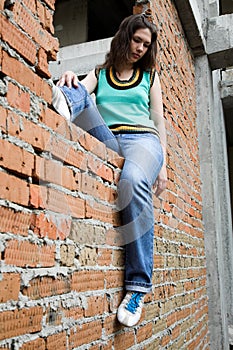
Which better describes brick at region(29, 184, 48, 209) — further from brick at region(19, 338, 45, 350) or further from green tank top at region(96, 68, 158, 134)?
green tank top at region(96, 68, 158, 134)

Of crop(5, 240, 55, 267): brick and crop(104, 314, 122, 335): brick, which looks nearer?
crop(5, 240, 55, 267): brick

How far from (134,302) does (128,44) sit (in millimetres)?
1247

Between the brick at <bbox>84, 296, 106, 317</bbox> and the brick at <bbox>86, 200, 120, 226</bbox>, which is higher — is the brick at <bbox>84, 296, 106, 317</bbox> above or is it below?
below

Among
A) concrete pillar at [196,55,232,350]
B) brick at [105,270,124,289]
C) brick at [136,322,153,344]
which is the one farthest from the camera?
concrete pillar at [196,55,232,350]

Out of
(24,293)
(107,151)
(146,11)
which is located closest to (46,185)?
(24,293)

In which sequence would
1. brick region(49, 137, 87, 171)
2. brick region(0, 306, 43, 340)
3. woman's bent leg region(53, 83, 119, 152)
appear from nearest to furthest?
brick region(0, 306, 43, 340) → brick region(49, 137, 87, 171) → woman's bent leg region(53, 83, 119, 152)

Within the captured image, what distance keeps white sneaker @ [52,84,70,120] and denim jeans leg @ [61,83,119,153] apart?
4 centimetres

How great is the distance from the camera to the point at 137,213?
6.68ft

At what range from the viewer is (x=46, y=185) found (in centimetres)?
147

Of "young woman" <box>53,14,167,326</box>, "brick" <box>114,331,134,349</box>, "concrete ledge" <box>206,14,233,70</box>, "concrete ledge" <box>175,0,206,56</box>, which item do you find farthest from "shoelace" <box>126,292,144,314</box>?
"concrete ledge" <box>206,14,233,70</box>

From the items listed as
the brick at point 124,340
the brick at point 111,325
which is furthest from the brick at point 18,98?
the brick at point 124,340

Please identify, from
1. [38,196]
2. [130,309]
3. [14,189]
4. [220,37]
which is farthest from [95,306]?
[220,37]

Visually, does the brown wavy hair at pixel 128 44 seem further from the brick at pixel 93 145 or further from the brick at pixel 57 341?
the brick at pixel 57 341

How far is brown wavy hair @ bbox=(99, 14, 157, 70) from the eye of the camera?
7.48 ft
